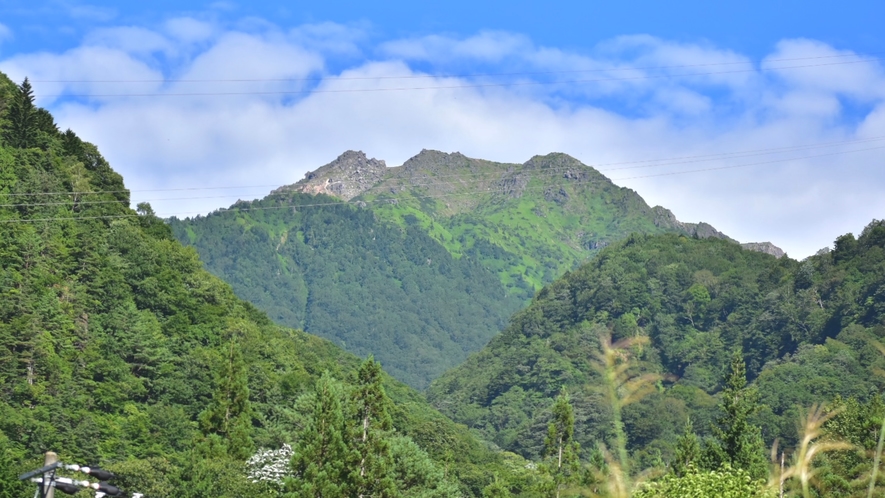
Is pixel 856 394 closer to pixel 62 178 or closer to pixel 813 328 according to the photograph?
pixel 813 328

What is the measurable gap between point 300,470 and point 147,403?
2157cm

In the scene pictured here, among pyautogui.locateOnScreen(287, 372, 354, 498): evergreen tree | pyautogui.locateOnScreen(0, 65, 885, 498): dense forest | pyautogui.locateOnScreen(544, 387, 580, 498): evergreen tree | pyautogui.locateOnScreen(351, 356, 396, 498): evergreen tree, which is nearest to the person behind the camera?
pyautogui.locateOnScreen(287, 372, 354, 498): evergreen tree

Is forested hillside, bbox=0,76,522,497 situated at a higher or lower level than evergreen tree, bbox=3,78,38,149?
lower

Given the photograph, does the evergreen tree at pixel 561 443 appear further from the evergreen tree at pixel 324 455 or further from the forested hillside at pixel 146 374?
the evergreen tree at pixel 324 455

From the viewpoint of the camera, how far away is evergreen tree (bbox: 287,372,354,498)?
45.9 meters

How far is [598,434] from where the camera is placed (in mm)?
115250

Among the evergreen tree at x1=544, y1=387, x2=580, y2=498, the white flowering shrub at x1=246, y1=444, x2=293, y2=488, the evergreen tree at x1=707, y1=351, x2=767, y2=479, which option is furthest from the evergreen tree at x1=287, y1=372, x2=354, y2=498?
the evergreen tree at x1=707, y1=351, x2=767, y2=479

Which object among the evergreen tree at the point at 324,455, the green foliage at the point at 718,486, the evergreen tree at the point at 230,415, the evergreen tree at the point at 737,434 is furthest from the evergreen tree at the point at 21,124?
the green foliage at the point at 718,486

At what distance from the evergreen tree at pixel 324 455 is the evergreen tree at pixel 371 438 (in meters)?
0.70

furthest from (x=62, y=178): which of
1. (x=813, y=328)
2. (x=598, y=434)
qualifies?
(x=813, y=328)

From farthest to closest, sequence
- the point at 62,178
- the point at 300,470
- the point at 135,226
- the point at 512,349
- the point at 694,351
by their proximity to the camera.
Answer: the point at 512,349 → the point at 694,351 → the point at 135,226 → the point at 62,178 → the point at 300,470

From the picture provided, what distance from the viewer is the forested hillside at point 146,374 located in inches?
1922

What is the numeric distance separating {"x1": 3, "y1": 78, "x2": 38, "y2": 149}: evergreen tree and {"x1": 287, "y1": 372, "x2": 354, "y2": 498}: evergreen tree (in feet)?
125

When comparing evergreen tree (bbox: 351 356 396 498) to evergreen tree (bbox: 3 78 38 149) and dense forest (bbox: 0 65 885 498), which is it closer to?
dense forest (bbox: 0 65 885 498)
